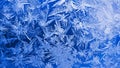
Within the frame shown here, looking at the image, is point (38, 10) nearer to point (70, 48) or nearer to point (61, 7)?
point (61, 7)

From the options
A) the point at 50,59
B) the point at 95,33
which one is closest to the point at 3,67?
the point at 50,59

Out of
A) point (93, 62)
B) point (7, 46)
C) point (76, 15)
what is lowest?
point (93, 62)

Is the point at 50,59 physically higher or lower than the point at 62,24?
lower

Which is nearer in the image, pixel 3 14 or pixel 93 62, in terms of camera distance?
pixel 3 14

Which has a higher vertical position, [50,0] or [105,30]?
[50,0]

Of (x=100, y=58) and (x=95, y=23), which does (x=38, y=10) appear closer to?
(x=95, y=23)

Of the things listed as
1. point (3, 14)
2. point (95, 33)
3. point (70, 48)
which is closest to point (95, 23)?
point (95, 33)
